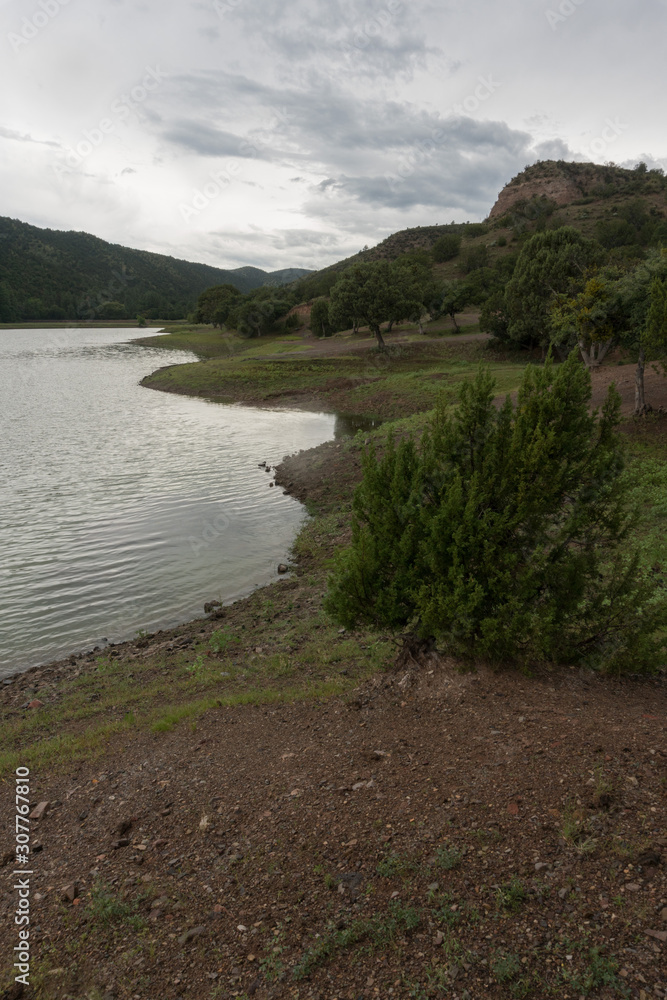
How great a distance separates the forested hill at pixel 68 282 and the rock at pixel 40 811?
141771mm

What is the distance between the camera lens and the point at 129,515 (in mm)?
18562

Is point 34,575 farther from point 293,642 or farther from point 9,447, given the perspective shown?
point 9,447

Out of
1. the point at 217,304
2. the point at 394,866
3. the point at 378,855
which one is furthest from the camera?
the point at 217,304

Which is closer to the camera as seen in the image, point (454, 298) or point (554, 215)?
point (454, 298)

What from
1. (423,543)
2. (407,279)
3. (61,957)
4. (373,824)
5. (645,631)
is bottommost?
(61,957)

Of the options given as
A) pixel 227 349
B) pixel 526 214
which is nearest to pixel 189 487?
pixel 227 349

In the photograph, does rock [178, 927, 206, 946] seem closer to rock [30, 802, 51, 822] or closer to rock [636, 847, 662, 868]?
rock [30, 802, 51, 822]

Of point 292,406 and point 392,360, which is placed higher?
point 392,360

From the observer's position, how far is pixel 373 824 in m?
4.89

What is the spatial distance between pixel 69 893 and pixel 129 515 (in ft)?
48.9

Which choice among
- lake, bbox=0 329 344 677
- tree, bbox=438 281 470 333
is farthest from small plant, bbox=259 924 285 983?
tree, bbox=438 281 470 333

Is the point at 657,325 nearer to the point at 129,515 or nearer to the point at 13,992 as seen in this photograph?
the point at 129,515

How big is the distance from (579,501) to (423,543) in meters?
2.09


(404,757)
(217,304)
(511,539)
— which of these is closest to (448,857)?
(404,757)
